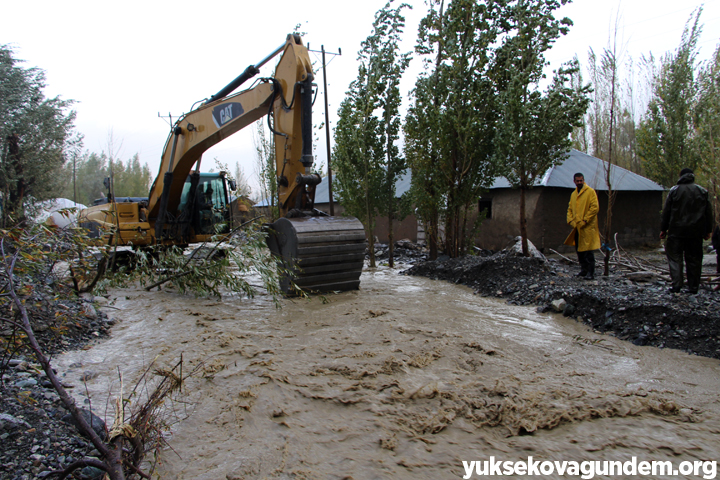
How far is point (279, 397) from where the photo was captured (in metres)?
3.08

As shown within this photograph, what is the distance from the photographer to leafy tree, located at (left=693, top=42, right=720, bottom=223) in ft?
30.9

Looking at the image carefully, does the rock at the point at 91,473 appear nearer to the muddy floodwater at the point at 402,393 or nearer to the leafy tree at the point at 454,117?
the muddy floodwater at the point at 402,393

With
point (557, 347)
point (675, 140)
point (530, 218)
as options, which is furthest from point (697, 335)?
point (675, 140)

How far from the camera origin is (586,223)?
7473 millimetres

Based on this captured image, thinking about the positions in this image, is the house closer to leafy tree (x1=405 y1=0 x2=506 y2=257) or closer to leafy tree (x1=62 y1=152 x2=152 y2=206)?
leafy tree (x1=405 y1=0 x2=506 y2=257)

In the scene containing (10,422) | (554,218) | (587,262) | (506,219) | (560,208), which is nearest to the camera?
(10,422)

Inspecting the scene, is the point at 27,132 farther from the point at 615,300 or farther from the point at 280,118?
the point at 615,300

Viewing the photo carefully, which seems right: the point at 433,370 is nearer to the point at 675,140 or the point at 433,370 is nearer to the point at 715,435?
the point at 715,435

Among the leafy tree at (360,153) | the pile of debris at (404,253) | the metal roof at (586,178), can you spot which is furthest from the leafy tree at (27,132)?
the metal roof at (586,178)

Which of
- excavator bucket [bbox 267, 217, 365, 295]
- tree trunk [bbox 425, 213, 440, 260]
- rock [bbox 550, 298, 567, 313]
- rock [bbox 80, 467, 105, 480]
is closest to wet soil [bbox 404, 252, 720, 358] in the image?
rock [bbox 550, 298, 567, 313]

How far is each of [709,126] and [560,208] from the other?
4493mm

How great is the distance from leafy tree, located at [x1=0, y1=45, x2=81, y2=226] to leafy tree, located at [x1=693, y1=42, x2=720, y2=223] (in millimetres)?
17076

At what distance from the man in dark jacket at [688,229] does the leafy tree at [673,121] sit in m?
12.5

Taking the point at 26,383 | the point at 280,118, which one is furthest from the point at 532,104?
the point at 26,383
